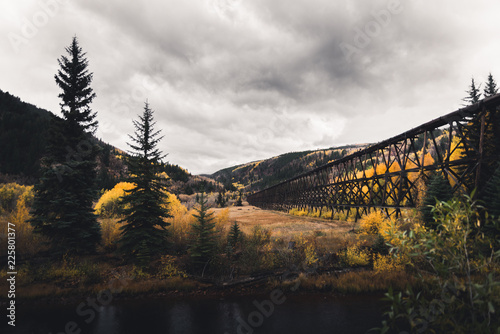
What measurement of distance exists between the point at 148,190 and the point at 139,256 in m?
5.23

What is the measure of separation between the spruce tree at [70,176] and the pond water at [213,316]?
5.15 metres

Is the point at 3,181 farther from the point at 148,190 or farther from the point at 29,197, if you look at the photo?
the point at 148,190

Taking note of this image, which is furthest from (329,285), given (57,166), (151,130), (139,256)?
(57,166)

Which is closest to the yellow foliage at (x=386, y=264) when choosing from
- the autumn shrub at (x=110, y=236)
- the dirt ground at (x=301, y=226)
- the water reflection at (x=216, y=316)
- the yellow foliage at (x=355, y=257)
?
the yellow foliage at (x=355, y=257)

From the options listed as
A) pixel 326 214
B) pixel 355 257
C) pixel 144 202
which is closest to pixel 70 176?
pixel 144 202

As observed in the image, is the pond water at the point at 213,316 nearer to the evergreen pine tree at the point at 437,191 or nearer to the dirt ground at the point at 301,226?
the evergreen pine tree at the point at 437,191

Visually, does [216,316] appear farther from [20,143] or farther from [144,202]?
[20,143]

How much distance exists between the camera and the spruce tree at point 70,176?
16.5m

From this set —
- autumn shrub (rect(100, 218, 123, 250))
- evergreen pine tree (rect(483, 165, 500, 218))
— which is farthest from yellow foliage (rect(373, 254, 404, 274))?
autumn shrub (rect(100, 218, 123, 250))

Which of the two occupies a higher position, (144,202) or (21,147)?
(21,147)

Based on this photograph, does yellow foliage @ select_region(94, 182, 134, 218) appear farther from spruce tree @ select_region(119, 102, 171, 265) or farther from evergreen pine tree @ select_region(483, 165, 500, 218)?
evergreen pine tree @ select_region(483, 165, 500, 218)

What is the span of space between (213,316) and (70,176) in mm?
14873

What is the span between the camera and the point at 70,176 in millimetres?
16781

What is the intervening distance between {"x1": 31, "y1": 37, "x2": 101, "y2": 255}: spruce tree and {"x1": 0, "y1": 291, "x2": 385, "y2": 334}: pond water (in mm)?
5152
